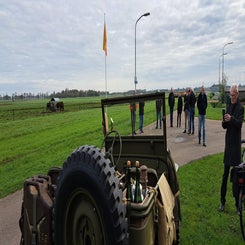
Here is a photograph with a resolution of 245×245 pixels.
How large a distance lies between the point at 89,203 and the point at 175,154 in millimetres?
7330

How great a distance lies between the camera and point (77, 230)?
262 cm

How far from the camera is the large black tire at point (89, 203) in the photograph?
215cm

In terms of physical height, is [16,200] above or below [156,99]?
below

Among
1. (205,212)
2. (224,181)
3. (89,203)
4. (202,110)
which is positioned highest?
(202,110)

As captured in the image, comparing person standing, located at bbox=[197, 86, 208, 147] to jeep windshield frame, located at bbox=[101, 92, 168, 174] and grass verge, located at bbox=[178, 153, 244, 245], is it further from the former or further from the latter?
jeep windshield frame, located at bbox=[101, 92, 168, 174]

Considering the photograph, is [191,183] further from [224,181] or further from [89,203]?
[89,203]

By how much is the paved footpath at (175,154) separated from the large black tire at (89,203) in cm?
149

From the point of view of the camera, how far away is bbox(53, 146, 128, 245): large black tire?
2.15 meters

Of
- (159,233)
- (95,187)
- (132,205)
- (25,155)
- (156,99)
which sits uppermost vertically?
(156,99)

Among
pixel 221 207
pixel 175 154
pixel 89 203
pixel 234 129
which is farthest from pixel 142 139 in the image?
pixel 175 154

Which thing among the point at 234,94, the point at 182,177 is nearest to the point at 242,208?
the point at 234,94

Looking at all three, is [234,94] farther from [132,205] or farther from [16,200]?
[16,200]

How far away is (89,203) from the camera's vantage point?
2451mm

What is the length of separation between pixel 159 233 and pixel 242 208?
7.35 ft
